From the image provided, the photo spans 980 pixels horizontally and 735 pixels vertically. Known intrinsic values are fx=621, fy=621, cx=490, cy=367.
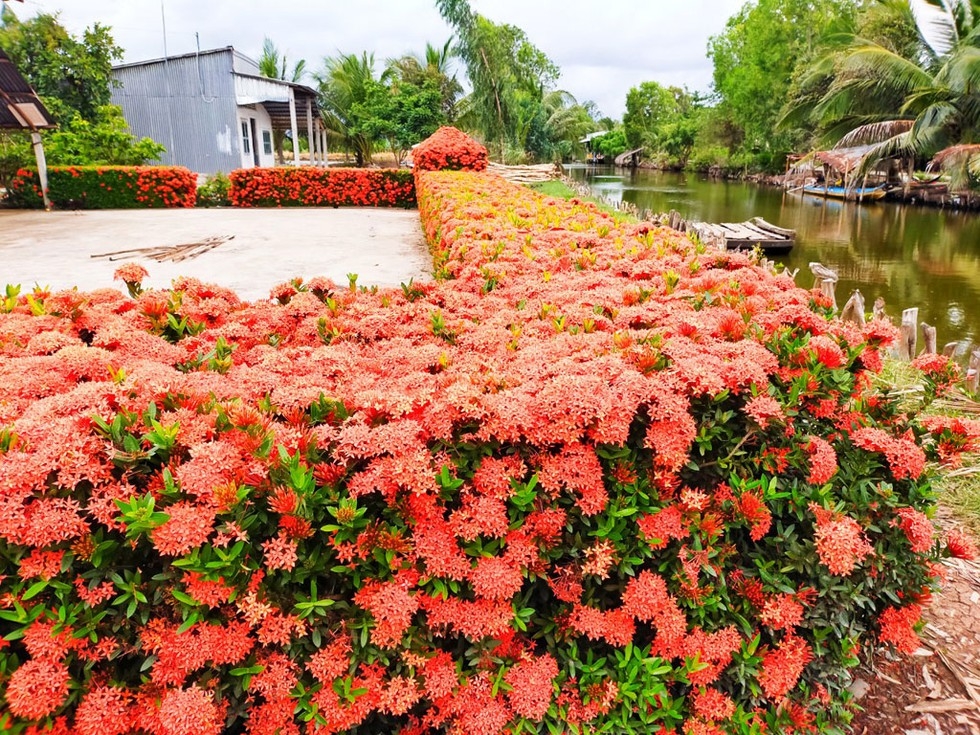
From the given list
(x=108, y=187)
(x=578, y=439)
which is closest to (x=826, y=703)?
(x=578, y=439)

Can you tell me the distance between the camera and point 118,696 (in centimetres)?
151

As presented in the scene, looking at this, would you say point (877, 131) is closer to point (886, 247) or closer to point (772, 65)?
point (886, 247)

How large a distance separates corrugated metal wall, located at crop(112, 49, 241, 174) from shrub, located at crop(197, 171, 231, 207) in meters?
4.54

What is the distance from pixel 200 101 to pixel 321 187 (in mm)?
7000

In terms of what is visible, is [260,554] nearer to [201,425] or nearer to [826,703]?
[201,425]

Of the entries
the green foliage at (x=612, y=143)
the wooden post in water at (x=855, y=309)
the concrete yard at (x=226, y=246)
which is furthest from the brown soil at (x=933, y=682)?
the green foliage at (x=612, y=143)

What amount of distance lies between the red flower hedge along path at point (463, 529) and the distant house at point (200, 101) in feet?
72.0

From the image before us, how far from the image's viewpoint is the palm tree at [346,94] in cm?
2881

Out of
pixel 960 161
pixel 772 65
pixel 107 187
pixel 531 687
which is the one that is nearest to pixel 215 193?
pixel 107 187

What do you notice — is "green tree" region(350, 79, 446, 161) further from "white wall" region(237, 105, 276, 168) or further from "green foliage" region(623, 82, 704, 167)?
"green foliage" region(623, 82, 704, 167)

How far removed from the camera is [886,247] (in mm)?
16297

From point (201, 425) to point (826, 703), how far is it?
7.06 ft

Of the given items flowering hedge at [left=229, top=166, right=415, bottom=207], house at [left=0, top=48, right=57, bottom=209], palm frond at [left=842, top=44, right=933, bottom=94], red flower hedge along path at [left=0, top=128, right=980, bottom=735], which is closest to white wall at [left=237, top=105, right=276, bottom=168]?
flowering hedge at [left=229, top=166, right=415, bottom=207]

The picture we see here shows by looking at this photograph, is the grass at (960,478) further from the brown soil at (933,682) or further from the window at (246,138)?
the window at (246,138)
